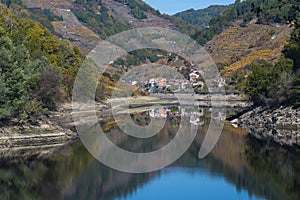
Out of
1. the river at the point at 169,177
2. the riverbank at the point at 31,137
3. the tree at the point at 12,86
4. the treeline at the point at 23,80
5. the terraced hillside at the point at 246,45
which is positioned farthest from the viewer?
the terraced hillside at the point at 246,45

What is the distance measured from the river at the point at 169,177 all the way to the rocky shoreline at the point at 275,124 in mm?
4702

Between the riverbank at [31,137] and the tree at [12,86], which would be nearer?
the riverbank at [31,137]

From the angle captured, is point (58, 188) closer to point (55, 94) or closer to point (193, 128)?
point (55, 94)

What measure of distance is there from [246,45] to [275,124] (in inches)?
3756

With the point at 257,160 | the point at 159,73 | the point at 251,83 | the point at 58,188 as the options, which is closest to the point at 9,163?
the point at 58,188

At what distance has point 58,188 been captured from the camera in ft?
95.2

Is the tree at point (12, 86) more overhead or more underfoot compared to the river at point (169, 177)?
more overhead

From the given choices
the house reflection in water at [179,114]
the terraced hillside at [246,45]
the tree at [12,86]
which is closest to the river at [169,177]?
the tree at [12,86]

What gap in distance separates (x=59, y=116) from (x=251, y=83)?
2509 centimetres

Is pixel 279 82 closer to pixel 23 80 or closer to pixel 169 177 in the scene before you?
pixel 23 80

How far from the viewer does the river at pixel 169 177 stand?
28.5 meters

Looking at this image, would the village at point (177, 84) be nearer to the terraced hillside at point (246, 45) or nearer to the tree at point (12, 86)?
the terraced hillside at point (246, 45)

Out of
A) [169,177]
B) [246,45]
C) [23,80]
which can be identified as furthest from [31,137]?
[246,45]

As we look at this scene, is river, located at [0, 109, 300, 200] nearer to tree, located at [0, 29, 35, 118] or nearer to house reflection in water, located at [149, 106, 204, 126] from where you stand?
tree, located at [0, 29, 35, 118]
